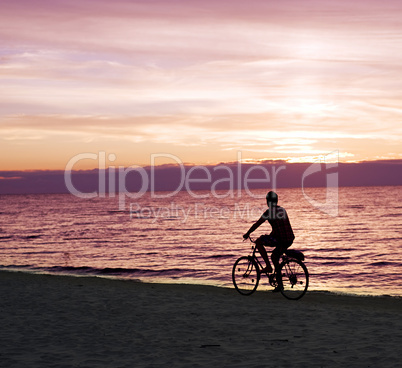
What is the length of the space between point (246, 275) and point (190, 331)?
5205 mm

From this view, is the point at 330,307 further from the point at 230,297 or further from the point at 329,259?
the point at 329,259

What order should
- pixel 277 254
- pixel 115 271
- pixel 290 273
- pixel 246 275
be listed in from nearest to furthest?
pixel 277 254 < pixel 290 273 < pixel 246 275 < pixel 115 271

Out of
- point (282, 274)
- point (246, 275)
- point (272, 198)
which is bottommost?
point (246, 275)

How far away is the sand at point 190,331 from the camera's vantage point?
7827mm

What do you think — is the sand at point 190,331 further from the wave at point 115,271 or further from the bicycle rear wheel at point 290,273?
the wave at point 115,271

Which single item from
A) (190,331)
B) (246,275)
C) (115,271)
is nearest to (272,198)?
(246,275)

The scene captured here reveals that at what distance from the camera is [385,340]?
9000 millimetres

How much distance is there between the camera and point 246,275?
14773mm

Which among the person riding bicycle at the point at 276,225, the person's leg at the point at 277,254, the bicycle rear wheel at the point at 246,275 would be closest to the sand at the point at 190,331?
the bicycle rear wheel at the point at 246,275

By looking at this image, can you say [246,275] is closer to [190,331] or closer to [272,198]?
[272,198]

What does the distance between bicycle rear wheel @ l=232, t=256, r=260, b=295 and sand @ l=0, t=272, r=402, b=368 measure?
470mm

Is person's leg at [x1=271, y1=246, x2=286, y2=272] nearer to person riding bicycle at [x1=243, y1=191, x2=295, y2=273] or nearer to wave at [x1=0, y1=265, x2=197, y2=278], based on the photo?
person riding bicycle at [x1=243, y1=191, x2=295, y2=273]

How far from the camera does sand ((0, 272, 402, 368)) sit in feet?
25.7

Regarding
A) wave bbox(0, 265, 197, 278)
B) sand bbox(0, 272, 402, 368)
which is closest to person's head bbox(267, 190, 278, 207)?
sand bbox(0, 272, 402, 368)
